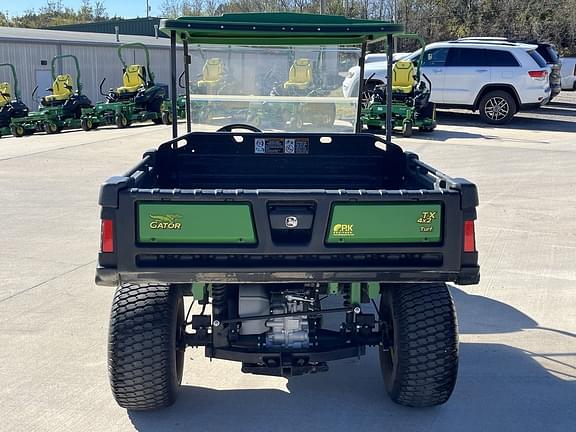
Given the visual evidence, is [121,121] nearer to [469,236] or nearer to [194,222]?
[194,222]

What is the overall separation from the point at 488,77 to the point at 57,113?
10683 mm

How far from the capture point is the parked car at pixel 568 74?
26.1 metres

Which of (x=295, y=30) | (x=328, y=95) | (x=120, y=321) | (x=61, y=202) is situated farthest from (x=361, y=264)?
(x=61, y=202)

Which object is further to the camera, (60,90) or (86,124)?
(60,90)

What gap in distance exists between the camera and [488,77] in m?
17.8

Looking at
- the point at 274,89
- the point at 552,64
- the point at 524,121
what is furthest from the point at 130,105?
the point at 274,89

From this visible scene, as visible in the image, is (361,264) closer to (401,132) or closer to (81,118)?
(401,132)

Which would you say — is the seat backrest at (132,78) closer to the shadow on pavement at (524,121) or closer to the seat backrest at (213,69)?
the shadow on pavement at (524,121)

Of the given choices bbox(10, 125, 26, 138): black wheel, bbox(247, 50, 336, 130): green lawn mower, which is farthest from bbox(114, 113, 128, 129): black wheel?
bbox(247, 50, 336, 130): green lawn mower

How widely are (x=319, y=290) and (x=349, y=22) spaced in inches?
64.9

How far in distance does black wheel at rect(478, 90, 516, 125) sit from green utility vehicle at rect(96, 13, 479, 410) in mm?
14179

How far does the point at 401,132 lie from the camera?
16266 millimetres

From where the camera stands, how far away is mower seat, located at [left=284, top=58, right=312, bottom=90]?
17.5 feet

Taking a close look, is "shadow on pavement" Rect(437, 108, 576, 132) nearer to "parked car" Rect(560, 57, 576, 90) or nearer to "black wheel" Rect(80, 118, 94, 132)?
"parked car" Rect(560, 57, 576, 90)
